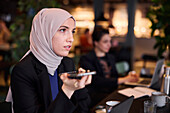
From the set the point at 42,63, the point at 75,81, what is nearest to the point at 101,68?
the point at 42,63

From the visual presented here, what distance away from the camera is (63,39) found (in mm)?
1298

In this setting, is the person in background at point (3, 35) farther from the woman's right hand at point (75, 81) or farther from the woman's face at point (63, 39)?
the woman's right hand at point (75, 81)

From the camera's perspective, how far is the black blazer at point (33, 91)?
3.79 feet

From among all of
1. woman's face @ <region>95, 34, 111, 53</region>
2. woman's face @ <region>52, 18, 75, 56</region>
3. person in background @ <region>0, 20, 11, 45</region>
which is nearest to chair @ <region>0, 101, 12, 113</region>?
woman's face @ <region>52, 18, 75, 56</region>

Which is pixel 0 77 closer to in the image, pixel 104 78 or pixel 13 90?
pixel 104 78

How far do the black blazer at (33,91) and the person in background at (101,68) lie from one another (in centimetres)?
111

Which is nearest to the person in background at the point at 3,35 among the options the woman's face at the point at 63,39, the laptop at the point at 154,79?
the laptop at the point at 154,79

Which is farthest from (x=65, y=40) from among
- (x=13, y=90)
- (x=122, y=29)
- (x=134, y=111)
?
(x=122, y=29)

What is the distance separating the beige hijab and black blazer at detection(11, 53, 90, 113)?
0.05 metres

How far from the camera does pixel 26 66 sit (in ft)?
4.39

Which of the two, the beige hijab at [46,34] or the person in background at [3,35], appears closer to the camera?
the beige hijab at [46,34]

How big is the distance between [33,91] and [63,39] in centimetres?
39

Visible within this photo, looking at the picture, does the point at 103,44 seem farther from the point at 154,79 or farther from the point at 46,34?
the point at 46,34

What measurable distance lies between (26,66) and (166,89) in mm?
1219
